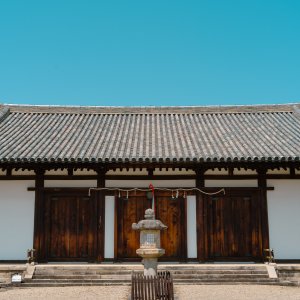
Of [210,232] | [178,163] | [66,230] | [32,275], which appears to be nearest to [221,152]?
[178,163]

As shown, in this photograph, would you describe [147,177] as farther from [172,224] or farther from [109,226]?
[109,226]

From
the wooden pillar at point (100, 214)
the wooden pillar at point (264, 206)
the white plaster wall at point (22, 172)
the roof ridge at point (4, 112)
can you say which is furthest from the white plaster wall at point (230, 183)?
the roof ridge at point (4, 112)

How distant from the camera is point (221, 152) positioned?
15.1m

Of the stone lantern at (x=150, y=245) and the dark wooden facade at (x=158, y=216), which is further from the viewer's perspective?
the dark wooden facade at (x=158, y=216)

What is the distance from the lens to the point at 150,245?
35.3 feet

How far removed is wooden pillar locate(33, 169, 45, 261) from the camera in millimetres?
14852

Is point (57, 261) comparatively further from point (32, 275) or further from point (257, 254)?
point (257, 254)

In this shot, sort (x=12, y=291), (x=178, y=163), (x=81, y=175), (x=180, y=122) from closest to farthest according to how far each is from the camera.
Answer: (x=12, y=291) → (x=178, y=163) → (x=81, y=175) → (x=180, y=122)

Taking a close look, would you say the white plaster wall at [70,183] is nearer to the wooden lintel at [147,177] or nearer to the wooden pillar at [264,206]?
the wooden lintel at [147,177]

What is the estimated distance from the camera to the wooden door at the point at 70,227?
15.0 metres

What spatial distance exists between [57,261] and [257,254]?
6.81m

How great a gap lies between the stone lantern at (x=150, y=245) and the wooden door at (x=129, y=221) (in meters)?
4.19

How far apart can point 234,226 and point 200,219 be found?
1.23 m

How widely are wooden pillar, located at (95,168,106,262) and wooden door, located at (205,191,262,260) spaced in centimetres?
361
